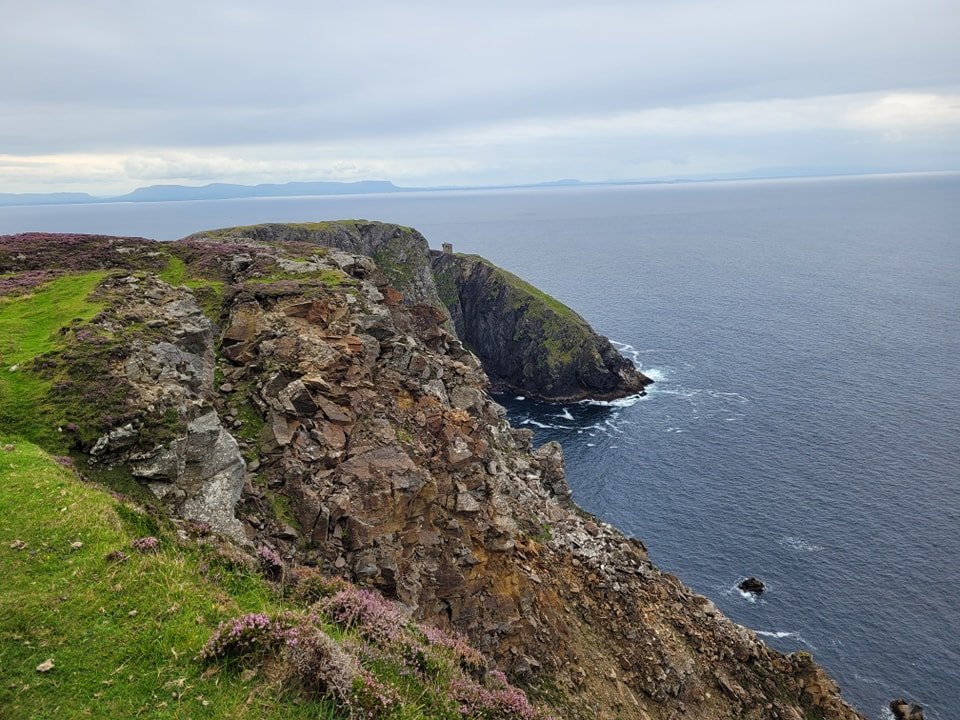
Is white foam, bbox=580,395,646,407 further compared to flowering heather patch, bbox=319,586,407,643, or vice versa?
white foam, bbox=580,395,646,407

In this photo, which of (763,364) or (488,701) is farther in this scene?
(763,364)

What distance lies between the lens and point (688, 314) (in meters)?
162

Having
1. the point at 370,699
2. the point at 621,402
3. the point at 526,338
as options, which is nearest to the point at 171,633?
the point at 370,699

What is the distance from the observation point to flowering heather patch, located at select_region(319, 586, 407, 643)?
1747 cm

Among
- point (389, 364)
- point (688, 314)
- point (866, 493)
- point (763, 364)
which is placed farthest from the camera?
point (688, 314)

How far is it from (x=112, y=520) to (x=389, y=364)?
→ 75.7 ft

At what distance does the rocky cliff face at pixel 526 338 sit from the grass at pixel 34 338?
9723cm

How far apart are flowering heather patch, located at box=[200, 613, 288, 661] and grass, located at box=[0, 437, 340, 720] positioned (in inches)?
16.9

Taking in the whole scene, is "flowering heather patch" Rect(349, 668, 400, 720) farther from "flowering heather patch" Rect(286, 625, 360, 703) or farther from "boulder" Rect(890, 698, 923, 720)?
"boulder" Rect(890, 698, 923, 720)

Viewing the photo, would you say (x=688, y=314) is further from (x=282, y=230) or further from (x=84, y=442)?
(x=84, y=442)

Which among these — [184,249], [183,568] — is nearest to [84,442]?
[183,568]

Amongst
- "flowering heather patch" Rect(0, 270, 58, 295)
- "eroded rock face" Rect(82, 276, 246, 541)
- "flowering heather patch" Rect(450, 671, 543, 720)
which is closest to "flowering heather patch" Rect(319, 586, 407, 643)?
"flowering heather patch" Rect(450, 671, 543, 720)

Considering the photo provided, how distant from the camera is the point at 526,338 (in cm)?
13638

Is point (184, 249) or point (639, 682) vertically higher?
point (184, 249)
